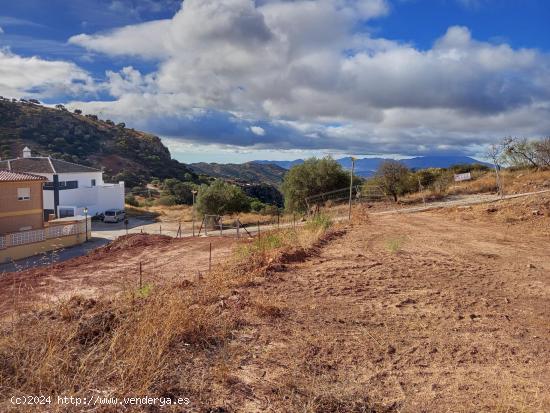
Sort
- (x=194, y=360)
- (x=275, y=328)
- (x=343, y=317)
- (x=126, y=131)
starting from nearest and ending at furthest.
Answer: (x=194, y=360) < (x=275, y=328) < (x=343, y=317) < (x=126, y=131)

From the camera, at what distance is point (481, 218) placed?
17.4 metres

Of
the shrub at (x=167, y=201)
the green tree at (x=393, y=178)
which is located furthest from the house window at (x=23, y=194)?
the shrub at (x=167, y=201)

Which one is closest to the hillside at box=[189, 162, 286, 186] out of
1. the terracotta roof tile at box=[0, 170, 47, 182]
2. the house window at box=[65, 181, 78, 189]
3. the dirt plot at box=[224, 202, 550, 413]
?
the house window at box=[65, 181, 78, 189]

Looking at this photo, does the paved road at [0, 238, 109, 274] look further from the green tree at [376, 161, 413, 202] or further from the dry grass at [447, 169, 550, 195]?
the dry grass at [447, 169, 550, 195]

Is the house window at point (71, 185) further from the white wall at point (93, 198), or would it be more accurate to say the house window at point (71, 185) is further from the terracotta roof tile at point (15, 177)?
the terracotta roof tile at point (15, 177)

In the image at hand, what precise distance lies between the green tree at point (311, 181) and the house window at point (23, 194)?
1827 cm

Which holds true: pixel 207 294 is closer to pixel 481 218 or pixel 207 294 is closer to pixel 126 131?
pixel 481 218

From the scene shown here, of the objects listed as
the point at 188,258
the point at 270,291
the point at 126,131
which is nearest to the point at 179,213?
the point at 188,258

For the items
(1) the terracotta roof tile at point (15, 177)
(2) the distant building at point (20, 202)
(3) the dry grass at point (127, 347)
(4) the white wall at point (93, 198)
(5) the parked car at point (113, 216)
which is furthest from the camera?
(4) the white wall at point (93, 198)

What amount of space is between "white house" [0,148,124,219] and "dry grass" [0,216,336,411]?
39869 millimetres

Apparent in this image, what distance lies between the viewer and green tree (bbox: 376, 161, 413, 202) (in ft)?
99.8

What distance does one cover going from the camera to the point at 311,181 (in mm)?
35062

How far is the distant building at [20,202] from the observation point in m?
28.8

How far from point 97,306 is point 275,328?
2.37 metres
